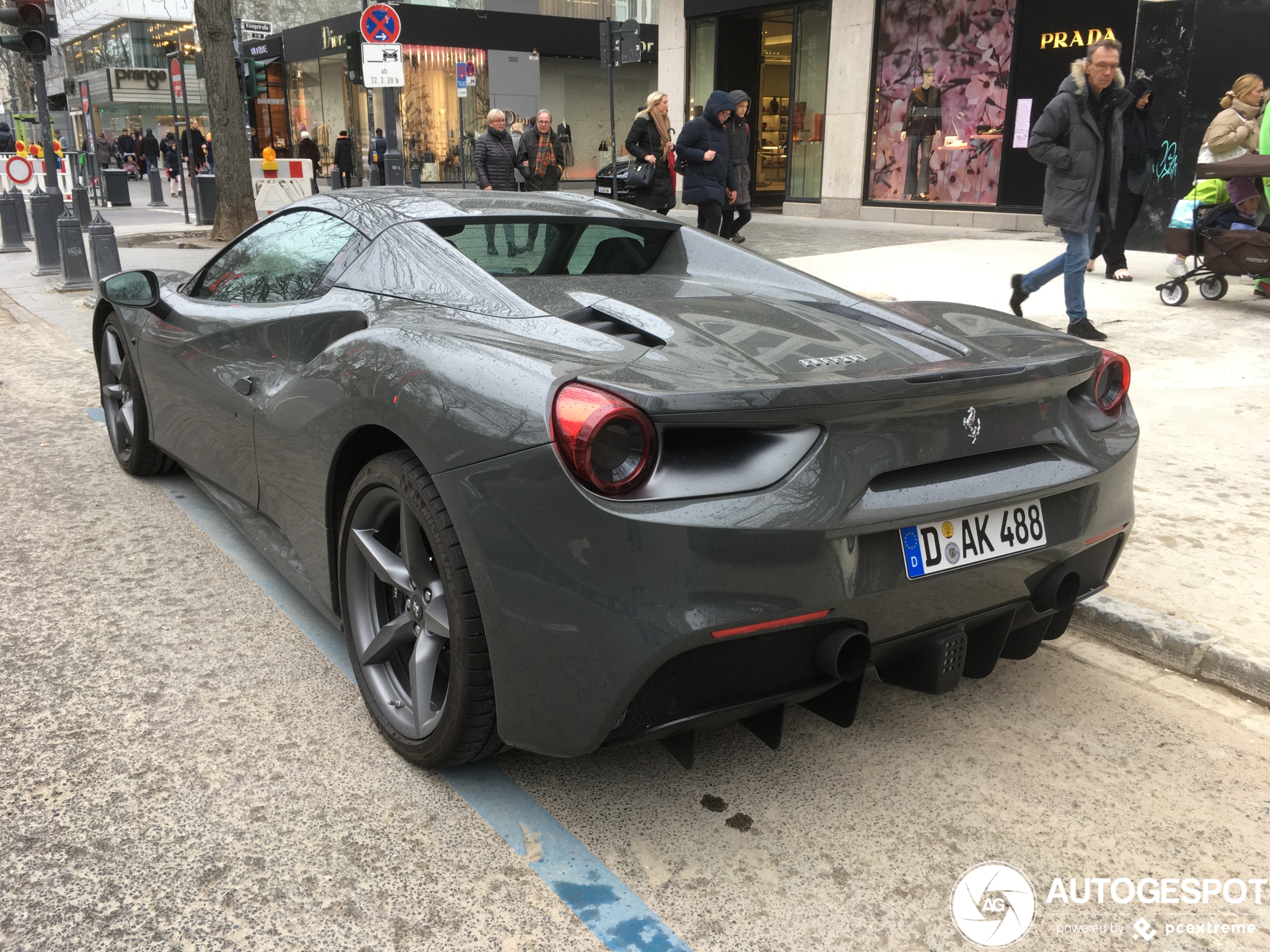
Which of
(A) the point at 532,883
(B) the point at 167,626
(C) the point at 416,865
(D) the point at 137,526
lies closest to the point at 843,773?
(A) the point at 532,883

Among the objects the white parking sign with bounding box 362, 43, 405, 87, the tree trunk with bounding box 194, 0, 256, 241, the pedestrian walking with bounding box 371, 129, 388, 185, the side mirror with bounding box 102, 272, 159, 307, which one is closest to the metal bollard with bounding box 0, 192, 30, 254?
the tree trunk with bounding box 194, 0, 256, 241

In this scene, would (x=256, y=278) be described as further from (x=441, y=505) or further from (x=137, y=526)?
(x=441, y=505)

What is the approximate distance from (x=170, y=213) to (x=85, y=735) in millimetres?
25712

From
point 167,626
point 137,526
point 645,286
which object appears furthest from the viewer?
point 137,526

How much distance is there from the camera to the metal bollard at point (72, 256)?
12406 mm

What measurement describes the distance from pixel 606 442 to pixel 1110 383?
1555 mm

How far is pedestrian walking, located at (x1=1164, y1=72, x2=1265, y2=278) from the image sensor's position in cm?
934

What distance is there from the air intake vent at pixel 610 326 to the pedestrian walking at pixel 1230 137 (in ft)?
27.8

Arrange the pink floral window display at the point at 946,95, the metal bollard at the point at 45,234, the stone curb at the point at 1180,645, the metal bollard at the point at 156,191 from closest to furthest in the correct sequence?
the stone curb at the point at 1180,645, the metal bollard at the point at 45,234, the pink floral window display at the point at 946,95, the metal bollard at the point at 156,191

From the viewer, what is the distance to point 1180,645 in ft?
10.8

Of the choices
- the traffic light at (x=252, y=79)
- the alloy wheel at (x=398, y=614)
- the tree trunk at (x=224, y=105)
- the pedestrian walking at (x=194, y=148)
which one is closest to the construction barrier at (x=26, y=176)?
the tree trunk at (x=224, y=105)

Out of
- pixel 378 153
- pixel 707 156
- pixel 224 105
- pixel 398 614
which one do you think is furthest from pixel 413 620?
pixel 378 153

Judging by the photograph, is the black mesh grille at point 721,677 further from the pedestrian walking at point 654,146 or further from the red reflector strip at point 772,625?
the pedestrian walking at point 654,146

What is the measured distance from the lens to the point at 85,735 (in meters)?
2.82
